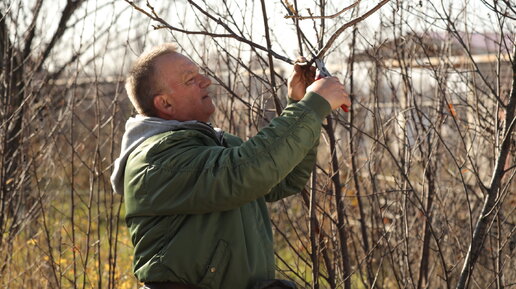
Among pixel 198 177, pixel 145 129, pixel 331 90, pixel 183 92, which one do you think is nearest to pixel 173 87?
pixel 183 92

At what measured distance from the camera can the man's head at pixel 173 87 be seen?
8.05 ft

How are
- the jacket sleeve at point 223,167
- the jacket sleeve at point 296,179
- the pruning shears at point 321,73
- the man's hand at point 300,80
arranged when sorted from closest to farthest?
the jacket sleeve at point 223,167 → the pruning shears at point 321,73 → the man's hand at point 300,80 → the jacket sleeve at point 296,179

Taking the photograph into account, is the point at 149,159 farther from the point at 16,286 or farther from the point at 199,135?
the point at 16,286

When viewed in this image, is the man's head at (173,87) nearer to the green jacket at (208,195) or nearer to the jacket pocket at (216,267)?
the green jacket at (208,195)

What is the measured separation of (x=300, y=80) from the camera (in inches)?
101

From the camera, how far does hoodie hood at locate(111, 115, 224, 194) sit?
2.36 m

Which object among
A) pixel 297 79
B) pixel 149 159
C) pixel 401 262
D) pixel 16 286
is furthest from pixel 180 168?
pixel 16 286

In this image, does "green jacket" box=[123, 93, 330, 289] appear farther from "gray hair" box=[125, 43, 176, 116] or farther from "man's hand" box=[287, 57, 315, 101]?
"man's hand" box=[287, 57, 315, 101]

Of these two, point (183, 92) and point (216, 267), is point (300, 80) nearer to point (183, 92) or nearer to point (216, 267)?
point (183, 92)

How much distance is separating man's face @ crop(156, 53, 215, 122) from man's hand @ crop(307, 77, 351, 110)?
1.21 ft

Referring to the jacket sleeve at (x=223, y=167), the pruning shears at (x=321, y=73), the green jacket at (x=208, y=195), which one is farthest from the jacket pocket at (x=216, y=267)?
the pruning shears at (x=321, y=73)

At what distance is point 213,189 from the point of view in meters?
2.18

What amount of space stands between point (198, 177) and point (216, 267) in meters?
0.27

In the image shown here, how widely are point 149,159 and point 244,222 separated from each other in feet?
1.12
